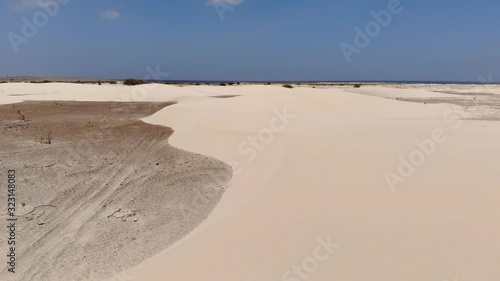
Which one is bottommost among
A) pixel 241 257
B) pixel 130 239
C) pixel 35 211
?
pixel 35 211

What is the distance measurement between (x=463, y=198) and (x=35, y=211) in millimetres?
5985

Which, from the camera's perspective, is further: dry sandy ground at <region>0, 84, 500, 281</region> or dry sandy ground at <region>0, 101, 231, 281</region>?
dry sandy ground at <region>0, 101, 231, 281</region>

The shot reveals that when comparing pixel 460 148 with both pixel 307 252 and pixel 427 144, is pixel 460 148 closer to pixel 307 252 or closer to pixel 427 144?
pixel 427 144

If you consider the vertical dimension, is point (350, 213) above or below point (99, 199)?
above

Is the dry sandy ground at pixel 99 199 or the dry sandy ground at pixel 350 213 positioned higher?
the dry sandy ground at pixel 350 213

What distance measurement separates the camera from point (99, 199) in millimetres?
5848

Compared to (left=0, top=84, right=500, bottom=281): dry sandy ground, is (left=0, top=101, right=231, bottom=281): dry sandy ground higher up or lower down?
lower down

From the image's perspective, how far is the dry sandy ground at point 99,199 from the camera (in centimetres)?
407

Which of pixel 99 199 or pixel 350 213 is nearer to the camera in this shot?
pixel 350 213

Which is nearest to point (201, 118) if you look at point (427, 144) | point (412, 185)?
point (427, 144)

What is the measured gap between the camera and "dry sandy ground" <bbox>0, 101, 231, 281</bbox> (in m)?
4.07

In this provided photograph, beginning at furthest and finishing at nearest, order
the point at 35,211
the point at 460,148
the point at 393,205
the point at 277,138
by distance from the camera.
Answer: the point at 277,138, the point at 460,148, the point at 35,211, the point at 393,205

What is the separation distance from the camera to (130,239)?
449cm

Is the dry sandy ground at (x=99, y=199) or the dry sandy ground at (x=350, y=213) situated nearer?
the dry sandy ground at (x=350, y=213)
